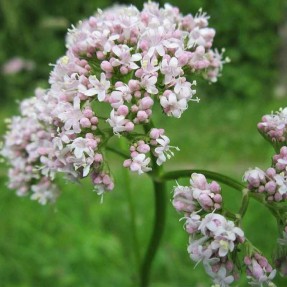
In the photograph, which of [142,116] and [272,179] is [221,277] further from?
[142,116]

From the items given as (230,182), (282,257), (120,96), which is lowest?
(282,257)

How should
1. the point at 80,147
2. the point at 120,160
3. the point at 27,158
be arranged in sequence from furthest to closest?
the point at 120,160
the point at 27,158
the point at 80,147

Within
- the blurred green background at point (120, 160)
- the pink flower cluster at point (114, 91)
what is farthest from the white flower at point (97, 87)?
the blurred green background at point (120, 160)

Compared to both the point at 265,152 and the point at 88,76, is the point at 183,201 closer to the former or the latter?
the point at 88,76

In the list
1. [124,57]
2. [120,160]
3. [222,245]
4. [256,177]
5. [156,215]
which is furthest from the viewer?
[120,160]

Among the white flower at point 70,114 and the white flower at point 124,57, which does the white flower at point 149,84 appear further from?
the white flower at point 70,114

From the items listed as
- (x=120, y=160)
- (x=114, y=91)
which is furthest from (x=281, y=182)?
(x=120, y=160)

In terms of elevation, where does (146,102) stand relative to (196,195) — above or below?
above

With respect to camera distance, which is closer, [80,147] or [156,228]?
[80,147]

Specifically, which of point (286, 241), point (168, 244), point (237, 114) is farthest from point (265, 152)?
point (286, 241)
